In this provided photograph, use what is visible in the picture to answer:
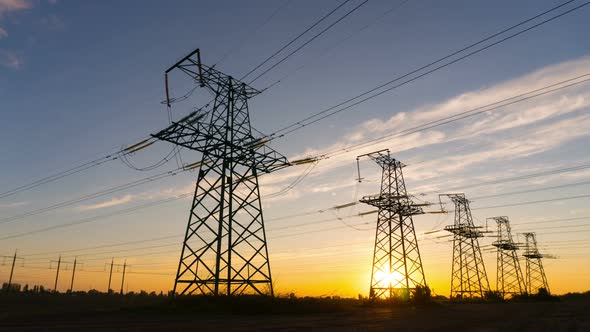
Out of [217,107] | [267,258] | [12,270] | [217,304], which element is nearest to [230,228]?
[267,258]

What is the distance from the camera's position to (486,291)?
47031 mm

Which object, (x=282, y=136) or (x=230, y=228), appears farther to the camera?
(x=282, y=136)

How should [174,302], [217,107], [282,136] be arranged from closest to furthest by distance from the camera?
[174,302], [282,136], [217,107]

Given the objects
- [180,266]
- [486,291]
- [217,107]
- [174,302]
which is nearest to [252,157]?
[217,107]

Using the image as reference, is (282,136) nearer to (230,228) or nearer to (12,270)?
(230,228)

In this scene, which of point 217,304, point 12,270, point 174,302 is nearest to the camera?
point 217,304

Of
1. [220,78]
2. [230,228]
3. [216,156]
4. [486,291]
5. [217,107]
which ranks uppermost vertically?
[220,78]

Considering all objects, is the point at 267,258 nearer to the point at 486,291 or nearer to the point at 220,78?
the point at 220,78

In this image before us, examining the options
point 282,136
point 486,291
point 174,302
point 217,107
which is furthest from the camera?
point 486,291

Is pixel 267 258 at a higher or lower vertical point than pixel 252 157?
lower

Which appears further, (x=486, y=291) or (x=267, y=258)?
(x=486, y=291)

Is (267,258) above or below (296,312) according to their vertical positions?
above

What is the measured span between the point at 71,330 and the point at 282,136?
13572mm

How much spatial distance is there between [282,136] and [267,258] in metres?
6.66
